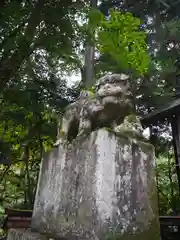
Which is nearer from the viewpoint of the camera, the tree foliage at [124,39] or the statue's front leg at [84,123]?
the statue's front leg at [84,123]

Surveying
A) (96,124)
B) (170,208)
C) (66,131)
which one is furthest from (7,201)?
(96,124)

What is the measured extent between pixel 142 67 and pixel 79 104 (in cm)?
187

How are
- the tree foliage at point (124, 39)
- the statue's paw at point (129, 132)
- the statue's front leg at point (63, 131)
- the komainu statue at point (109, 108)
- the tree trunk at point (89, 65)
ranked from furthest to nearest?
the tree trunk at point (89, 65) → the tree foliage at point (124, 39) → the statue's front leg at point (63, 131) → the komainu statue at point (109, 108) → the statue's paw at point (129, 132)

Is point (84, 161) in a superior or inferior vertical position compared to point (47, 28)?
inferior

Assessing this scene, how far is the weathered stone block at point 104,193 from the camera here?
103 inches

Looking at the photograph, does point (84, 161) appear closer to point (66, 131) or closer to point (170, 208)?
point (66, 131)

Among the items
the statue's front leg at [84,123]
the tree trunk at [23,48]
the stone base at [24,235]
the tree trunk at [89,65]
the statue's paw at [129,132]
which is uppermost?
the tree trunk at [89,65]

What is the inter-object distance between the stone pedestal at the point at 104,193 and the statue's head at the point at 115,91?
1.74 ft

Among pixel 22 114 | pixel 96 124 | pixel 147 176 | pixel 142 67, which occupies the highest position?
pixel 142 67

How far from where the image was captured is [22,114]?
20.5ft

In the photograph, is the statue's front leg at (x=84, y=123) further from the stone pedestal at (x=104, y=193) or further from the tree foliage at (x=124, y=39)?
the tree foliage at (x=124, y=39)

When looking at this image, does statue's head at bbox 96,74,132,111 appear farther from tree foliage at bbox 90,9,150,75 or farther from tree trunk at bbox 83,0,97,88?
tree trunk at bbox 83,0,97,88

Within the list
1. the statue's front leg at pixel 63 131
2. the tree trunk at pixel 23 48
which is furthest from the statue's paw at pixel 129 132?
the tree trunk at pixel 23 48

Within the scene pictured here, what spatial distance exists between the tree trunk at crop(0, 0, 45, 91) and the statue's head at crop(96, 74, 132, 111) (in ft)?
5.19
